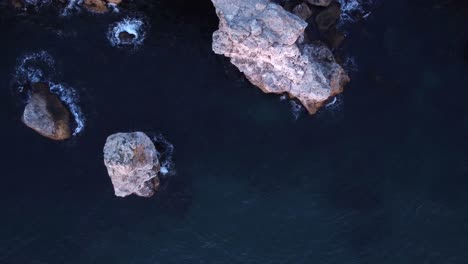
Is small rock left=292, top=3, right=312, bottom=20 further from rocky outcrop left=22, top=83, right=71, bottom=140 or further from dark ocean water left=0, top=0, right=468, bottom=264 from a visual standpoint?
rocky outcrop left=22, top=83, right=71, bottom=140

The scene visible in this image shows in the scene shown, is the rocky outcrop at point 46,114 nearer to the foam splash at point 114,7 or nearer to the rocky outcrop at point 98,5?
the rocky outcrop at point 98,5

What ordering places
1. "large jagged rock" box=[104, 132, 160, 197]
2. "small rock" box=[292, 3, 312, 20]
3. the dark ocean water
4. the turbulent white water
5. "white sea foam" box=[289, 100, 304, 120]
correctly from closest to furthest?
1. "large jagged rock" box=[104, 132, 160, 197]
2. the dark ocean water
3. "small rock" box=[292, 3, 312, 20]
4. the turbulent white water
5. "white sea foam" box=[289, 100, 304, 120]

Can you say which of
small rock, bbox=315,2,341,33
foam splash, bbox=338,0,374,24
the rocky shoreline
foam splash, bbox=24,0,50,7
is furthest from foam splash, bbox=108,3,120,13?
foam splash, bbox=338,0,374,24

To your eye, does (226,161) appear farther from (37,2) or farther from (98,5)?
(37,2)

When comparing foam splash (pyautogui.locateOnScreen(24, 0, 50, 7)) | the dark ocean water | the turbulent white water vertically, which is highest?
foam splash (pyautogui.locateOnScreen(24, 0, 50, 7))

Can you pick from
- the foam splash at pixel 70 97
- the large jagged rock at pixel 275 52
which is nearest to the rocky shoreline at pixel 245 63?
the large jagged rock at pixel 275 52

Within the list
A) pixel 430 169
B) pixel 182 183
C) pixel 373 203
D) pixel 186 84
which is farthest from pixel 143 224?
pixel 430 169
